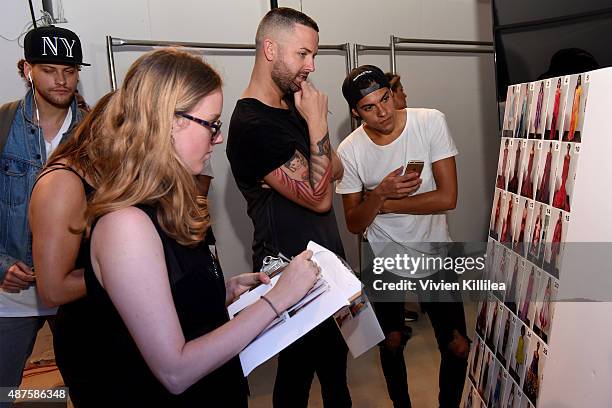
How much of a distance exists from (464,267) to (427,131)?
65 cm

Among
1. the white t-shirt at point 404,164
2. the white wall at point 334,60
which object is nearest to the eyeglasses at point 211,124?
the white t-shirt at point 404,164

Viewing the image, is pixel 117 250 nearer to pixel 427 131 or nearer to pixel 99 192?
pixel 99 192

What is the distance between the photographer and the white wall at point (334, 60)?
2861mm

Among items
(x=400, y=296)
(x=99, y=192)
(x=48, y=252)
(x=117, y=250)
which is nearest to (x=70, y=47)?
(x=48, y=252)

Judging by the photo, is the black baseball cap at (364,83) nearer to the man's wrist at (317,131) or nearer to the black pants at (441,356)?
the man's wrist at (317,131)

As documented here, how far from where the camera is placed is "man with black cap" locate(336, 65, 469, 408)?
210 cm

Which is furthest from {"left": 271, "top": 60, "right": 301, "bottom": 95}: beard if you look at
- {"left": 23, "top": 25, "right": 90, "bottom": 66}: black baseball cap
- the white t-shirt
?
{"left": 23, "top": 25, "right": 90, "bottom": 66}: black baseball cap

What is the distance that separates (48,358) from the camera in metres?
3.03

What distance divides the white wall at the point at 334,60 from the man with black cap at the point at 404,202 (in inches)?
33.2

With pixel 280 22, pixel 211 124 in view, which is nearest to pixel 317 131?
pixel 280 22

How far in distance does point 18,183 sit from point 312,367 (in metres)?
1.18

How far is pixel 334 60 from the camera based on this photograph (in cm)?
341

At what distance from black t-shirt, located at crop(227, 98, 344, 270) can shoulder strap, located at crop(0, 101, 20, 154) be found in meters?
0.76

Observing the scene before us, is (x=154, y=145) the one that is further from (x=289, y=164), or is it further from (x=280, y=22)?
(x=280, y=22)
